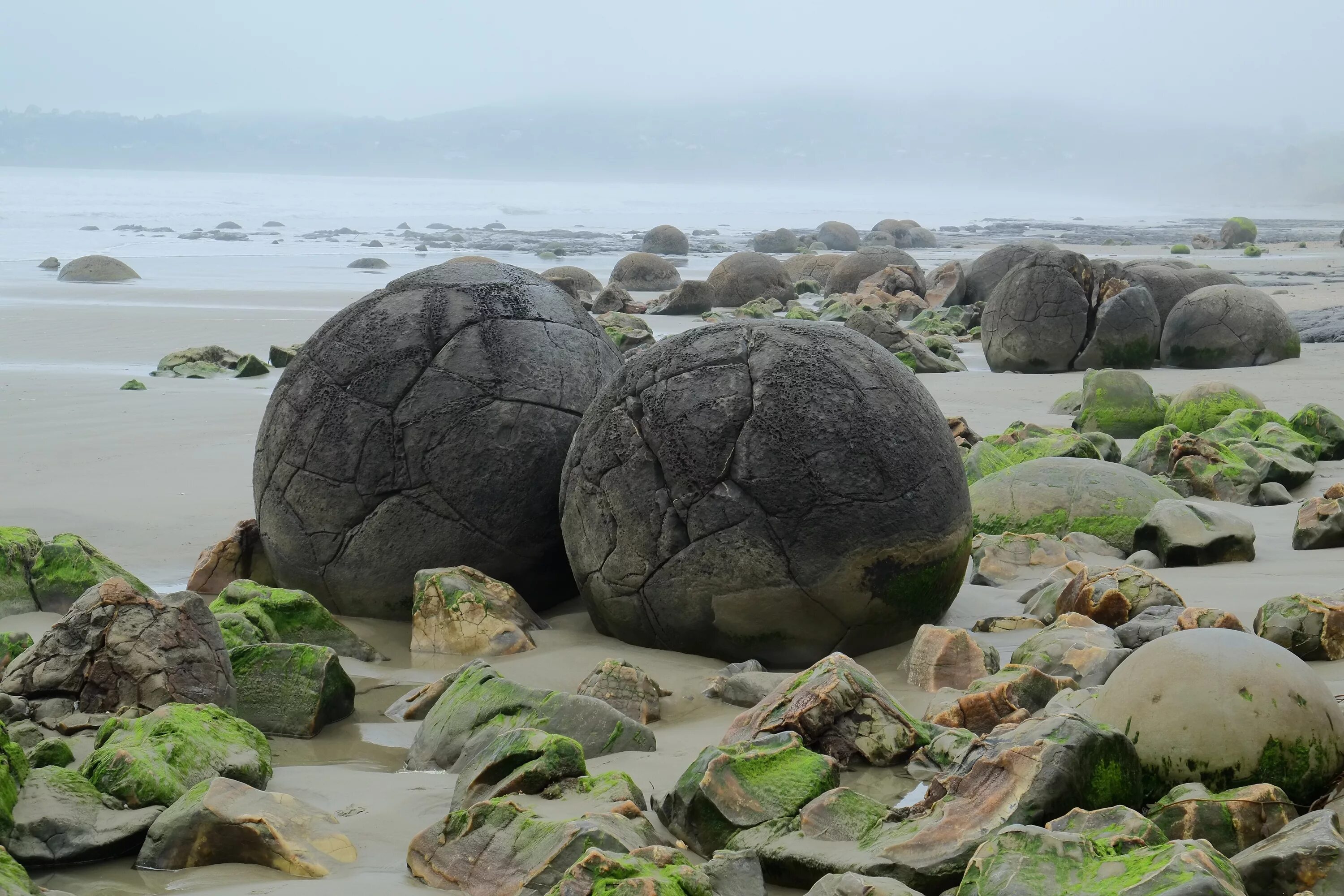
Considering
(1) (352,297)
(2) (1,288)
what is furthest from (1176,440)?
(2) (1,288)

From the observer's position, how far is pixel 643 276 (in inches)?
995

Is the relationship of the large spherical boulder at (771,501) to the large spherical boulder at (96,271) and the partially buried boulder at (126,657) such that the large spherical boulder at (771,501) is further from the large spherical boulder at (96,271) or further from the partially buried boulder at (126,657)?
the large spherical boulder at (96,271)

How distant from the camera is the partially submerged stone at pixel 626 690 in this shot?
13.2 ft

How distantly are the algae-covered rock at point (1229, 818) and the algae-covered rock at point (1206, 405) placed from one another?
6.75 m

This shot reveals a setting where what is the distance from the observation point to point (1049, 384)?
12.5 m

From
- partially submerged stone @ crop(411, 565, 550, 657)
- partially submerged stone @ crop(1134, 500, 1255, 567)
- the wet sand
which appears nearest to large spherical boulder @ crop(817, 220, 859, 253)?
the wet sand

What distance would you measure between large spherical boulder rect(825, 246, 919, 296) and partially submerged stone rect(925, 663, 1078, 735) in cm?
2076

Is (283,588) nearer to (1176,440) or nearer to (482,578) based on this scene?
(482,578)

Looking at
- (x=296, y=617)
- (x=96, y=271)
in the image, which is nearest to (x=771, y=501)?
(x=296, y=617)

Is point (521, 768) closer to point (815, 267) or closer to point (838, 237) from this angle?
point (815, 267)

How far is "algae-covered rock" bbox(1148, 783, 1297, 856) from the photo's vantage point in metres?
2.76

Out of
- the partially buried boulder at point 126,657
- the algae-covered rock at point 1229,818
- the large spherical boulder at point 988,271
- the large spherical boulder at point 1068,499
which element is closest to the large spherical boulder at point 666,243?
the large spherical boulder at point 988,271

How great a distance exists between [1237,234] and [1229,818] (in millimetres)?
45280

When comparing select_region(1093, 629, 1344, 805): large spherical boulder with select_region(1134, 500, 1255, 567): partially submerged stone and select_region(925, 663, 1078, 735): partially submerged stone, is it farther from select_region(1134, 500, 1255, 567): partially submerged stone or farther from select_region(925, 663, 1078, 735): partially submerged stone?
select_region(1134, 500, 1255, 567): partially submerged stone
